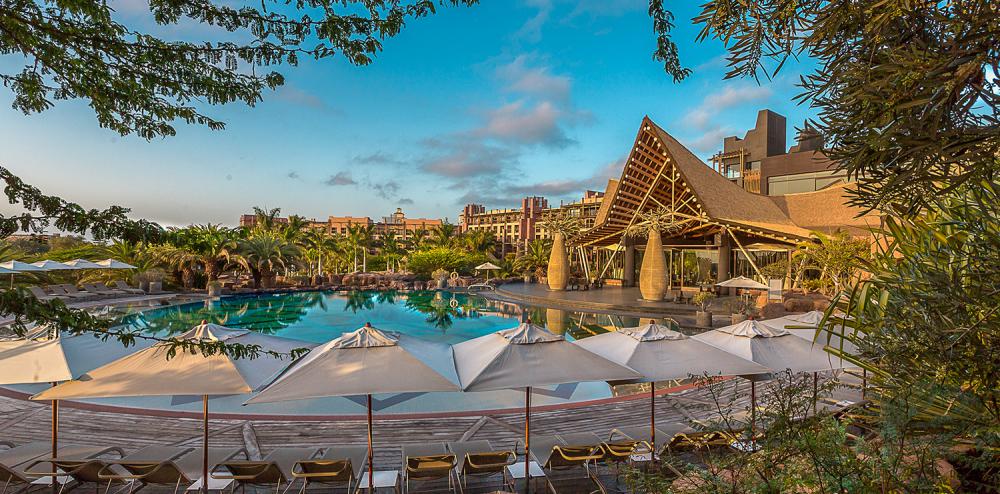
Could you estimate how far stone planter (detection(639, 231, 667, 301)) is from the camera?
21406mm

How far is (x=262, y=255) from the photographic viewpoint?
94.3 feet

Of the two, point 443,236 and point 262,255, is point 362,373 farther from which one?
point 443,236

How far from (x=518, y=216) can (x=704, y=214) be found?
7918cm

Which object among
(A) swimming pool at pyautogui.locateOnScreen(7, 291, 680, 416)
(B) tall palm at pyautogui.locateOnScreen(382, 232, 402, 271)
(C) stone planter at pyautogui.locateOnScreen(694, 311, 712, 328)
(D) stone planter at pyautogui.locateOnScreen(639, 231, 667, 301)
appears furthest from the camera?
(B) tall palm at pyautogui.locateOnScreen(382, 232, 402, 271)

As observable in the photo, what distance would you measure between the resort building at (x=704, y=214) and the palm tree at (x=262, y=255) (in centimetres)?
1852

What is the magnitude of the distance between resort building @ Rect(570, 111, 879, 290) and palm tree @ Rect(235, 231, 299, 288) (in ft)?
60.7

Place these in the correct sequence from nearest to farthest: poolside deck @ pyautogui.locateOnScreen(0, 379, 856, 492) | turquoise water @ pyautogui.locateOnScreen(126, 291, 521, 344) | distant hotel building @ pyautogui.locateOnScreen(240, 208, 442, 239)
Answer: poolside deck @ pyautogui.locateOnScreen(0, 379, 856, 492) < turquoise water @ pyautogui.locateOnScreen(126, 291, 521, 344) < distant hotel building @ pyautogui.locateOnScreen(240, 208, 442, 239)

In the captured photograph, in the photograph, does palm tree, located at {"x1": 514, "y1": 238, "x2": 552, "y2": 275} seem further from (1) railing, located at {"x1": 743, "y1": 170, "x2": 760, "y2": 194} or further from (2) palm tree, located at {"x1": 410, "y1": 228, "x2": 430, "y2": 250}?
(1) railing, located at {"x1": 743, "y1": 170, "x2": 760, "y2": 194}

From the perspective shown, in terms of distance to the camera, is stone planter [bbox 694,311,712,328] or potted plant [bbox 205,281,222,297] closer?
stone planter [bbox 694,311,712,328]

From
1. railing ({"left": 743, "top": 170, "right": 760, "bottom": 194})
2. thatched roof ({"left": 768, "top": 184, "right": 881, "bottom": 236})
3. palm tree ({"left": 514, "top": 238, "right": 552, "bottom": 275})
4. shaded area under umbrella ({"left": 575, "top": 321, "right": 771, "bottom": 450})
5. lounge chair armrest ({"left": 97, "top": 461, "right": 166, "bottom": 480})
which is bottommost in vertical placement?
lounge chair armrest ({"left": 97, "top": 461, "right": 166, "bottom": 480})

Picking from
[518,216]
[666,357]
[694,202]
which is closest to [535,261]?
[694,202]

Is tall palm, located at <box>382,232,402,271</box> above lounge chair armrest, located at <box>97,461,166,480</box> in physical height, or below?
above

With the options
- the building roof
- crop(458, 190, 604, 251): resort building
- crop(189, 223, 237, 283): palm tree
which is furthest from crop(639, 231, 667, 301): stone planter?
crop(458, 190, 604, 251): resort building

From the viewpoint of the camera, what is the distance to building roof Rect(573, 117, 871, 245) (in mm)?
22172
